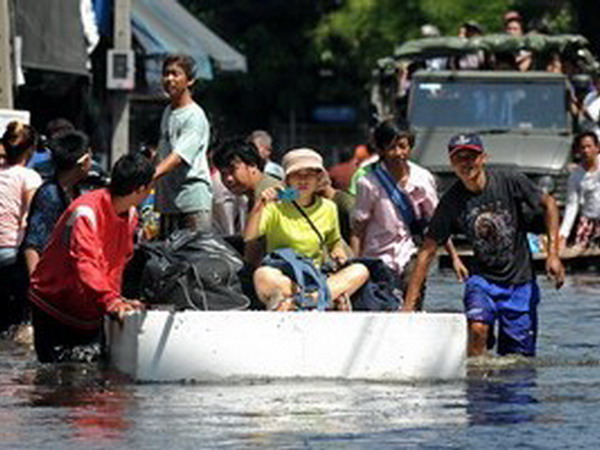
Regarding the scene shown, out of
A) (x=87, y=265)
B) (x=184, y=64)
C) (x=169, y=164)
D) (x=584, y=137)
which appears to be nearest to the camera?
(x=87, y=265)

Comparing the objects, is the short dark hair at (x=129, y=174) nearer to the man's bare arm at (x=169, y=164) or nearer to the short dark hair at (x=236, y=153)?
the short dark hair at (x=236, y=153)

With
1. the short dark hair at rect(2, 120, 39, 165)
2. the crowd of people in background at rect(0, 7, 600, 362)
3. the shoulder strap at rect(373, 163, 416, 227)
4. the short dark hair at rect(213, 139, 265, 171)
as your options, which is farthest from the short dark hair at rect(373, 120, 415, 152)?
the short dark hair at rect(2, 120, 39, 165)

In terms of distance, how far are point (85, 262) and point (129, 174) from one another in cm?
53

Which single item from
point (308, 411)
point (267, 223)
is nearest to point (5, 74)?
point (267, 223)

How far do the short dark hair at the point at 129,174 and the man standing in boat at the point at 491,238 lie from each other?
1.75m

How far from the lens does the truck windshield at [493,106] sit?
29078 millimetres

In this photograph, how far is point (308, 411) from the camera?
12688mm

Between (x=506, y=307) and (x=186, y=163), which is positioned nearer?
(x=506, y=307)

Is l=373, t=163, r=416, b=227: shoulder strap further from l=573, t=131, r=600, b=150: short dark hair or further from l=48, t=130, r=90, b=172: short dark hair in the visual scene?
l=573, t=131, r=600, b=150: short dark hair

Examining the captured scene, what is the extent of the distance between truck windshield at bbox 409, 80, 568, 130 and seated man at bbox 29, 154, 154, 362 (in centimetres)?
1452

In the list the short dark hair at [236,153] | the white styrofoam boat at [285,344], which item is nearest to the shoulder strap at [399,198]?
the short dark hair at [236,153]

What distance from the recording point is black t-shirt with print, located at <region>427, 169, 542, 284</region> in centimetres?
1509

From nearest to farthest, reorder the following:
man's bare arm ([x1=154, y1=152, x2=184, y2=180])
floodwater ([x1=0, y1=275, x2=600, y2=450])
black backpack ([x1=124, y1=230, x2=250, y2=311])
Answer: floodwater ([x1=0, y1=275, x2=600, y2=450]) < black backpack ([x1=124, y1=230, x2=250, y2=311]) < man's bare arm ([x1=154, y1=152, x2=184, y2=180])

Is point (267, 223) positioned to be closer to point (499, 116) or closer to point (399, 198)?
point (399, 198)
